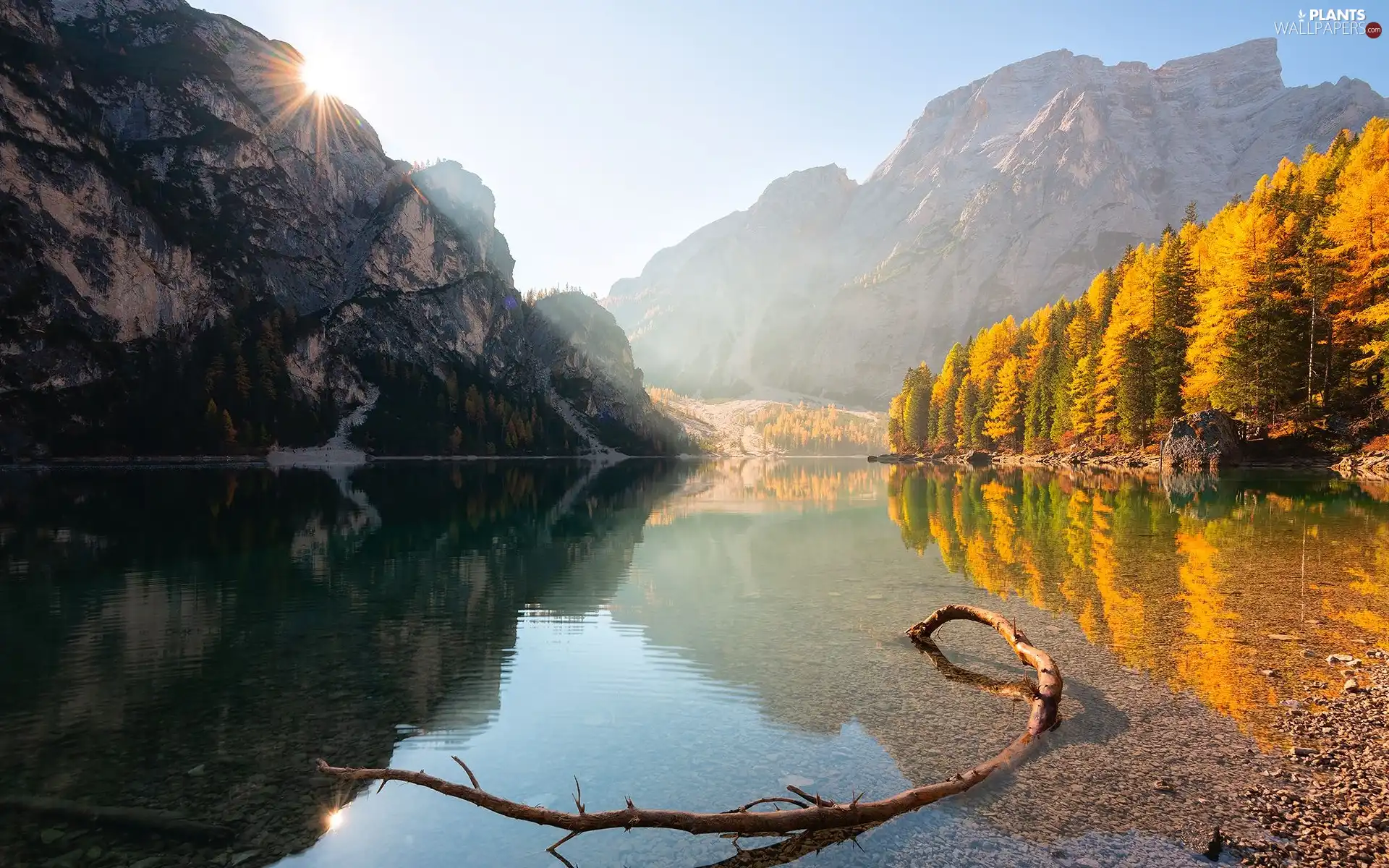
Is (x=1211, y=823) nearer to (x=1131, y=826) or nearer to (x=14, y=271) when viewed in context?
(x=1131, y=826)

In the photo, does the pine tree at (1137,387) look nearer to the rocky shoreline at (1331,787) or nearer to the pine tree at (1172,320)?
the pine tree at (1172,320)

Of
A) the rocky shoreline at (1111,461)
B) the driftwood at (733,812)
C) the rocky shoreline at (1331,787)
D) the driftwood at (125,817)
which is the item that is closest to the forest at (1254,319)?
the rocky shoreline at (1111,461)

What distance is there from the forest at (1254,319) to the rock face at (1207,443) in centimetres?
200

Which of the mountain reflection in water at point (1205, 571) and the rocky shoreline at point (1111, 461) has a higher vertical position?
the rocky shoreline at point (1111, 461)

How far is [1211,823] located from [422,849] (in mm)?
8719

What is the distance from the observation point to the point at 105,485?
73.7 metres

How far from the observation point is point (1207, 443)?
58094mm

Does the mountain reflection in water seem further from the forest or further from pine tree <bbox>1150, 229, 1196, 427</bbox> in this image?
pine tree <bbox>1150, 229, 1196, 427</bbox>

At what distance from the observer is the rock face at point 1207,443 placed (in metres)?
57.8

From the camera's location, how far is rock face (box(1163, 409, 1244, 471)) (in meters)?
57.8

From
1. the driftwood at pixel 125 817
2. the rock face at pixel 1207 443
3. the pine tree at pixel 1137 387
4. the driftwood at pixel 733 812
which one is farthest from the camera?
the pine tree at pixel 1137 387

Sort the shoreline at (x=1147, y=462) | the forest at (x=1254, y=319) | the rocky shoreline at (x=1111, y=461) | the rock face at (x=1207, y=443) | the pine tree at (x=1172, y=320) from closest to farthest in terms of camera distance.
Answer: the shoreline at (x=1147, y=462) < the rocky shoreline at (x=1111, y=461) < the forest at (x=1254, y=319) < the rock face at (x=1207, y=443) < the pine tree at (x=1172, y=320)

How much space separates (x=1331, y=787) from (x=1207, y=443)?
63.4m

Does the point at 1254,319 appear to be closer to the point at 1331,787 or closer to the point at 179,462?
the point at 1331,787
